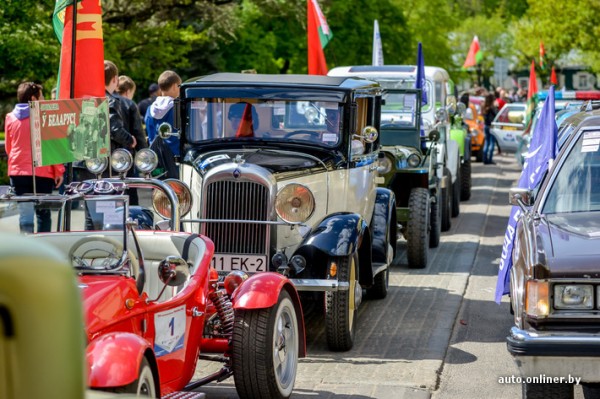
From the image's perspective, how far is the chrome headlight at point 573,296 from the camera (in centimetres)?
530

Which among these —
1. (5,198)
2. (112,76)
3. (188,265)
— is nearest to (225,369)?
(188,265)

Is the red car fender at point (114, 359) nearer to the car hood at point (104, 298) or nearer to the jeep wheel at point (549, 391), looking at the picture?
the car hood at point (104, 298)

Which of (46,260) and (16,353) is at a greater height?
(46,260)

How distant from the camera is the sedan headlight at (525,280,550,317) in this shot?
536cm

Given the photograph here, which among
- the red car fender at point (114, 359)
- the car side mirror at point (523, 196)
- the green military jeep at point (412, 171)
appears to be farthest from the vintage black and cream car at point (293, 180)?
the red car fender at point (114, 359)

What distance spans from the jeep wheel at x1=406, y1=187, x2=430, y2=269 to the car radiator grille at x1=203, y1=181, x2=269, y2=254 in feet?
12.7

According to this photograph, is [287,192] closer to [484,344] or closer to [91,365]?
[484,344]

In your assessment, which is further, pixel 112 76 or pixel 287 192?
pixel 112 76

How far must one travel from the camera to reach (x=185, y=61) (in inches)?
999

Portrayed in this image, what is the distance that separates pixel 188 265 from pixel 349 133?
3165 mm

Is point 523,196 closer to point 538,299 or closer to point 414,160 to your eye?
point 538,299

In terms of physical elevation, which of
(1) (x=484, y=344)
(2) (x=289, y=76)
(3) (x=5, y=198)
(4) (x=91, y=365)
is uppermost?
(2) (x=289, y=76)

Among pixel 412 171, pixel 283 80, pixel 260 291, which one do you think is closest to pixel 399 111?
pixel 412 171

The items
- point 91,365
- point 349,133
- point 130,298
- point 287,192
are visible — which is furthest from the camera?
point 349,133
